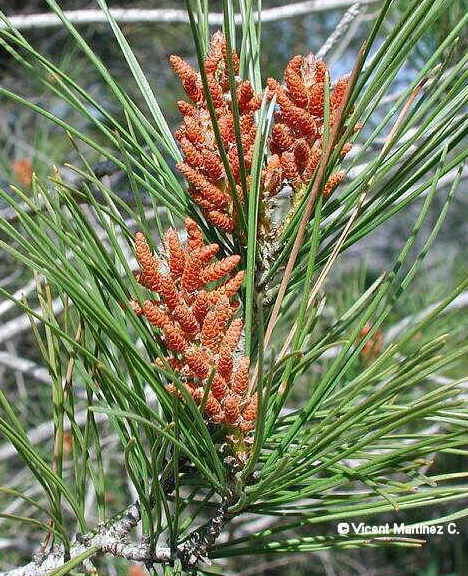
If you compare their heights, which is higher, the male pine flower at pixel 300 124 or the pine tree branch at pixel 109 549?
the male pine flower at pixel 300 124

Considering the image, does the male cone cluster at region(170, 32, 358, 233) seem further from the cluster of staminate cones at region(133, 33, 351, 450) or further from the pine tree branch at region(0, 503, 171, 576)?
the pine tree branch at region(0, 503, 171, 576)

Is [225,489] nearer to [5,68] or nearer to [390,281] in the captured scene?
[390,281]

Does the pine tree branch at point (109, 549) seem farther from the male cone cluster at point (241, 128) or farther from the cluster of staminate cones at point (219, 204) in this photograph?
the male cone cluster at point (241, 128)

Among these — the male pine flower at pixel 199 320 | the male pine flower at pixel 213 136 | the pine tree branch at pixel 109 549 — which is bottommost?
the pine tree branch at pixel 109 549

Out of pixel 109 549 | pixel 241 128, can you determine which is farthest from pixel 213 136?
pixel 109 549

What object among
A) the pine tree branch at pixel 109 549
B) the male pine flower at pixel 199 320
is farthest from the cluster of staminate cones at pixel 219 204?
the pine tree branch at pixel 109 549

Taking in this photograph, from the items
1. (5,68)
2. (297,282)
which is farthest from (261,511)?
(5,68)

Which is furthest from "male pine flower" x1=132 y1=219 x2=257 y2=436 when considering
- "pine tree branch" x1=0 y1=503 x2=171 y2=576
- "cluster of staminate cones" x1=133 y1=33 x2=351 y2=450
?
"pine tree branch" x1=0 y1=503 x2=171 y2=576

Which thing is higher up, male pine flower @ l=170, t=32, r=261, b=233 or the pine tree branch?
male pine flower @ l=170, t=32, r=261, b=233
